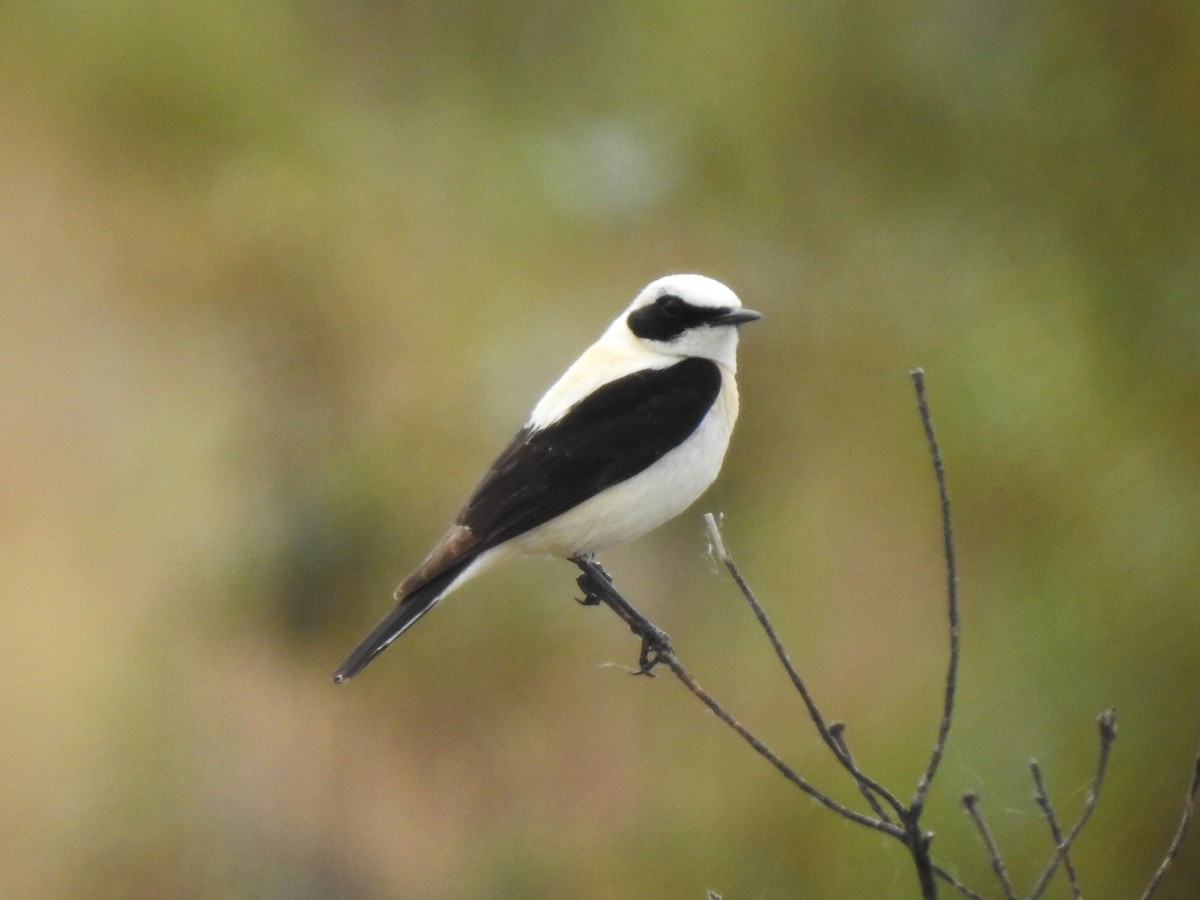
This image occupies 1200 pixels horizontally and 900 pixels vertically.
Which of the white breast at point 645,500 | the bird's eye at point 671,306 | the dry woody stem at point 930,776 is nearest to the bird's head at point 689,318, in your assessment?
the bird's eye at point 671,306

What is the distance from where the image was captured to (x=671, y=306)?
7.54 feet

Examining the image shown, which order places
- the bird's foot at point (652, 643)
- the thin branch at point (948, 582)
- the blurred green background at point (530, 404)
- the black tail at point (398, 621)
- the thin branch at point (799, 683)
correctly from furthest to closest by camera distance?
the blurred green background at point (530, 404), the bird's foot at point (652, 643), the black tail at point (398, 621), the thin branch at point (799, 683), the thin branch at point (948, 582)

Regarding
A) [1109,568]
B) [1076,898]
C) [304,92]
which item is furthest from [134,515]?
[1076,898]

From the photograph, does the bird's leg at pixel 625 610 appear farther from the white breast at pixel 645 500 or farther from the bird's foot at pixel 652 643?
the white breast at pixel 645 500

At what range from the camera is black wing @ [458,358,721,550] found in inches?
85.6

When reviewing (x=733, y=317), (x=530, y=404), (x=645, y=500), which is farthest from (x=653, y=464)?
(x=530, y=404)

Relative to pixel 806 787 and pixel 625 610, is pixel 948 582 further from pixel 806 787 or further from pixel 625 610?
pixel 625 610

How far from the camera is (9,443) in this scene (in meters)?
3.91

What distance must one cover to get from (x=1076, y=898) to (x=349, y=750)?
2646 millimetres

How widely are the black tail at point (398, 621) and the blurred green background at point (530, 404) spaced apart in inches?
61.0

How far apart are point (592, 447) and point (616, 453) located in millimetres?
53

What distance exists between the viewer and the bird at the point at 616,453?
213cm

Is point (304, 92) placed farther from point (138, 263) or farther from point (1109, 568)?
point (1109, 568)

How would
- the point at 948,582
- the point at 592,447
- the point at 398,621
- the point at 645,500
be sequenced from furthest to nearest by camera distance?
the point at 592,447
the point at 645,500
the point at 398,621
the point at 948,582
